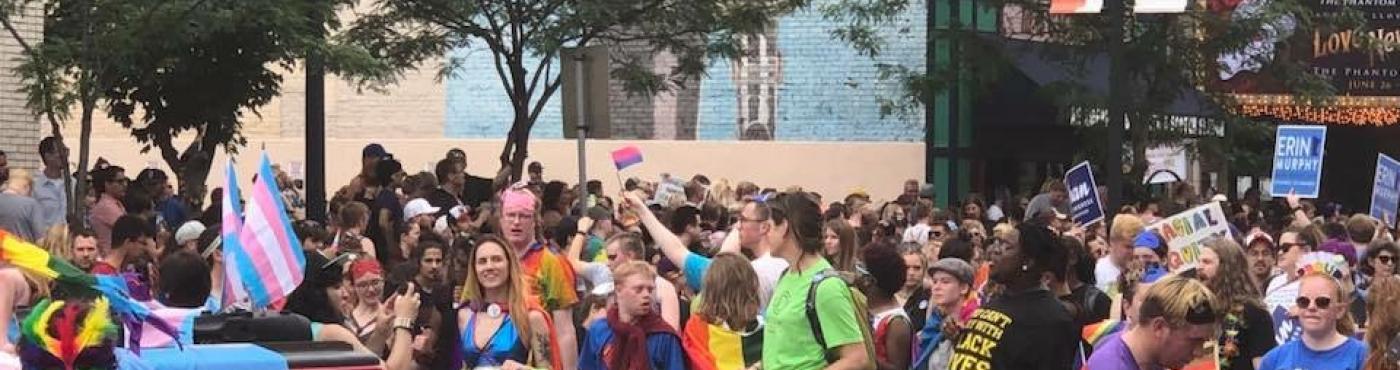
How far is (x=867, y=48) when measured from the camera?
27297 millimetres

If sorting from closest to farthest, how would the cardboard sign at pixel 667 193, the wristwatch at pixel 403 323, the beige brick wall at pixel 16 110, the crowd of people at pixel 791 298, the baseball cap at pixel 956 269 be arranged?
the crowd of people at pixel 791 298
the wristwatch at pixel 403 323
the baseball cap at pixel 956 269
the beige brick wall at pixel 16 110
the cardboard sign at pixel 667 193

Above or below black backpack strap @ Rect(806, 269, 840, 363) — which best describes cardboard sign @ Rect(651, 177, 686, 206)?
below

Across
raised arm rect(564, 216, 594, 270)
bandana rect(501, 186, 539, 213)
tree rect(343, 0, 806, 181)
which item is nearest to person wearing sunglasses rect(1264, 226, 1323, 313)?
bandana rect(501, 186, 539, 213)

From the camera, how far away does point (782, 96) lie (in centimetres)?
3194

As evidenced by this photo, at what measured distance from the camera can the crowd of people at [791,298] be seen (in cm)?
792

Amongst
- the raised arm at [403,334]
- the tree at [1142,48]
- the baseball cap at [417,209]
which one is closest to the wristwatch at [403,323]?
the raised arm at [403,334]

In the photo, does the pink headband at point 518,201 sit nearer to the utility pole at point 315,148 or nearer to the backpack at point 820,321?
the backpack at point 820,321

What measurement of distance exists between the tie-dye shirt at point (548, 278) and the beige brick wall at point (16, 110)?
878 cm

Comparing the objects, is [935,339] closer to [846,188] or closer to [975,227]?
[975,227]

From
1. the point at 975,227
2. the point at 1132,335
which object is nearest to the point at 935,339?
the point at 1132,335

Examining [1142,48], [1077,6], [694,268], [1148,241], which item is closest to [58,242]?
[694,268]

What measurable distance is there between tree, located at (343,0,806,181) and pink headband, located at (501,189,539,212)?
11.0 meters

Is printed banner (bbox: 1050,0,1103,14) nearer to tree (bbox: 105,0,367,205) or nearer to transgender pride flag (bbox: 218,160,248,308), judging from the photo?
tree (bbox: 105,0,367,205)

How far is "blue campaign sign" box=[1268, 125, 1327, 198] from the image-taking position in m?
21.4
